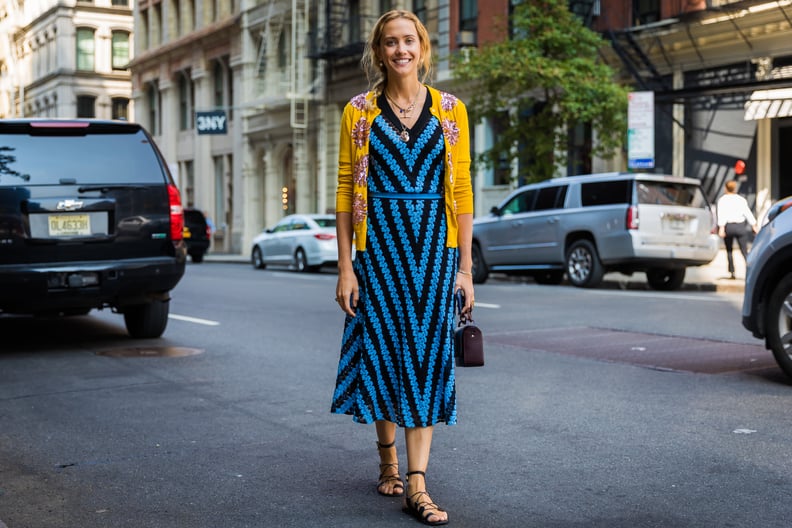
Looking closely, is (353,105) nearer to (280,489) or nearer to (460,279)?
(460,279)

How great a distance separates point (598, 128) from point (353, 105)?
1966 cm

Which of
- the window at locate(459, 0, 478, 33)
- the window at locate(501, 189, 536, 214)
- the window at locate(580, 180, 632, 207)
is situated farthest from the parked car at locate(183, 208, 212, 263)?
the window at locate(580, 180, 632, 207)

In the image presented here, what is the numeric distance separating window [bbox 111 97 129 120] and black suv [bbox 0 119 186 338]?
194 feet

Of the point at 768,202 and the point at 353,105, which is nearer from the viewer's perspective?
the point at 353,105

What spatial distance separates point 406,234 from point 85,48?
216 ft

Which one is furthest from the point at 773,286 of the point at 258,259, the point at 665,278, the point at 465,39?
the point at 258,259

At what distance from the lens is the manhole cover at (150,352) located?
30.5 ft

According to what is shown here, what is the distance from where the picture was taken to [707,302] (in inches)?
576

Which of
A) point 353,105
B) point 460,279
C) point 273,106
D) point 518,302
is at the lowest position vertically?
point 518,302

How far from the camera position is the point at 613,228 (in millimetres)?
17578

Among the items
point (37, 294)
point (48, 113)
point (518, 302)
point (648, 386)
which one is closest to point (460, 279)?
point (648, 386)

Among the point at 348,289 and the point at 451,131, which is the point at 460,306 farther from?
the point at 451,131

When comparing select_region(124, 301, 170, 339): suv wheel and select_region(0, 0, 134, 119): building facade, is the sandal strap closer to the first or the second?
select_region(124, 301, 170, 339): suv wheel

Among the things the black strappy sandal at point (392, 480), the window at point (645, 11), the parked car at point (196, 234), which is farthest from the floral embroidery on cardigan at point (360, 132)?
Result: the parked car at point (196, 234)
